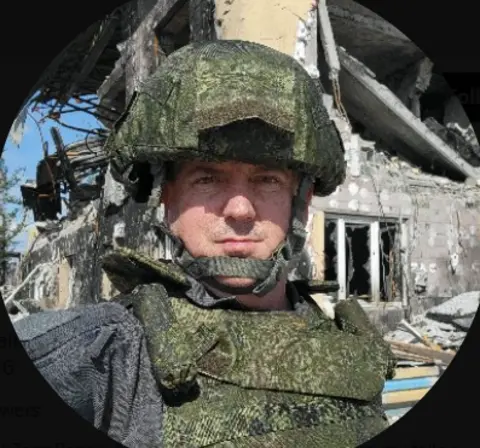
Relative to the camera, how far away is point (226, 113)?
1624mm

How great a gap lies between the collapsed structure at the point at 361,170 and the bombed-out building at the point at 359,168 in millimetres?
21

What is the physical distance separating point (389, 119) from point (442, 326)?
3.38 metres

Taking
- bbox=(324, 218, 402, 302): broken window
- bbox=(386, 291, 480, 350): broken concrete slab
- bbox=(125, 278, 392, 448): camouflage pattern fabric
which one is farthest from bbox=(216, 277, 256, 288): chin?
bbox=(386, 291, 480, 350): broken concrete slab

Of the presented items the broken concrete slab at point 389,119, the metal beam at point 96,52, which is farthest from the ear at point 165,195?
the broken concrete slab at point 389,119

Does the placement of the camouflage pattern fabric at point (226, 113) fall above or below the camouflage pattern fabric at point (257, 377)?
above

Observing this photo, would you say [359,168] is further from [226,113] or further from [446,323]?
[226,113]

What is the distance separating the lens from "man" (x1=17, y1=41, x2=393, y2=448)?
1.52 meters

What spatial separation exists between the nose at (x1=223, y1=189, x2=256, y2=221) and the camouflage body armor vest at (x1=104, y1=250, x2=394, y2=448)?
0.34m

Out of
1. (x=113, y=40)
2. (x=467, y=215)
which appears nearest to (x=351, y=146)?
(x=467, y=215)

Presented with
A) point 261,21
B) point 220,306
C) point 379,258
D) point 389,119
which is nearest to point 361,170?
point 379,258

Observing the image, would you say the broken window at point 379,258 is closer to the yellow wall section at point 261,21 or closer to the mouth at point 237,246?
the yellow wall section at point 261,21

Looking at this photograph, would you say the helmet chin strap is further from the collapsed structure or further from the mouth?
the collapsed structure

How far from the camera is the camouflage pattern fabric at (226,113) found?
1.66m

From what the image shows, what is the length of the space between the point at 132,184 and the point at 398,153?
7.48 metres
